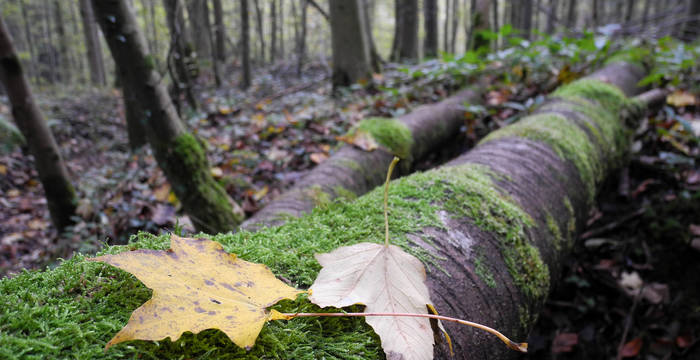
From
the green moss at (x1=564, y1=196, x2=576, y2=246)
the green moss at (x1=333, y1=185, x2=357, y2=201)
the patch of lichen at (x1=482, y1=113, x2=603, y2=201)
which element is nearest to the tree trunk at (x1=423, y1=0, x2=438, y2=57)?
the patch of lichen at (x1=482, y1=113, x2=603, y2=201)

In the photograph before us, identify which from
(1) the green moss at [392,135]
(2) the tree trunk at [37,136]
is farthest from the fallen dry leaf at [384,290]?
(2) the tree trunk at [37,136]

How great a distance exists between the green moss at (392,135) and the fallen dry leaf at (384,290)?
2.24 metres

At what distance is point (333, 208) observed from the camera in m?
1.29

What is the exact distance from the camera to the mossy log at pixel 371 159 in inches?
86.8

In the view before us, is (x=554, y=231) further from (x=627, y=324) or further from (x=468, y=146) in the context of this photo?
(x=468, y=146)

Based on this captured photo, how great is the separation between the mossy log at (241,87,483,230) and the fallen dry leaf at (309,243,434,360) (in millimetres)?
869

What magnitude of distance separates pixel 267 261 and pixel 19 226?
518cm

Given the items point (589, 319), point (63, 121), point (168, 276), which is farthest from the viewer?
point (63, 121)

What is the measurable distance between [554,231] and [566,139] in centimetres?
81

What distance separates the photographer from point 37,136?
3.28m

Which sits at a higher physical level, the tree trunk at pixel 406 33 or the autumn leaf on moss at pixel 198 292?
the tree trunk at pixel 406 33

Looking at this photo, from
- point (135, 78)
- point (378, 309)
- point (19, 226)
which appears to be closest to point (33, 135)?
point (135, 78)

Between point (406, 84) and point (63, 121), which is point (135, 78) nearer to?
point (406, 84)

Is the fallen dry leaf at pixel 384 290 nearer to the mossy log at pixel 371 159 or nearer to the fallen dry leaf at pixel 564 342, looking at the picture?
the mossy log at pixel 371 159
